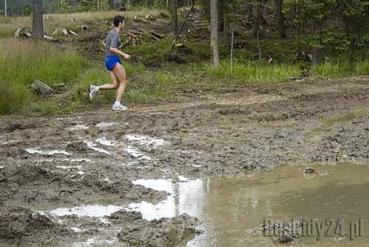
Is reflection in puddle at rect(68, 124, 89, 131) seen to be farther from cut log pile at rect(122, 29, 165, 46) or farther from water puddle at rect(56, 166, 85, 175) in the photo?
cut log pile at rect(122, 29, 165, 46)

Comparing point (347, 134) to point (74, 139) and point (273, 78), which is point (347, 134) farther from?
point (273, 78)

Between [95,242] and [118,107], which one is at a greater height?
[118,107]

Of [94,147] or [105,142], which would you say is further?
[105,142]

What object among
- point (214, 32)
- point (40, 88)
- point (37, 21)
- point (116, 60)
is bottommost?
point (40, 88)

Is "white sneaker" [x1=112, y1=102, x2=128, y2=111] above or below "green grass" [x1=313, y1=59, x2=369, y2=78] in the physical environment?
below

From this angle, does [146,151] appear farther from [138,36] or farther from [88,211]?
[138,36]

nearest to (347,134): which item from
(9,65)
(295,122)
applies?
(295,122)

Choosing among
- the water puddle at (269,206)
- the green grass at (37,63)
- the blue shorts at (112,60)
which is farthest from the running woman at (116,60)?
the water puddle at (269,206)

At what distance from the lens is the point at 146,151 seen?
26.3 feet

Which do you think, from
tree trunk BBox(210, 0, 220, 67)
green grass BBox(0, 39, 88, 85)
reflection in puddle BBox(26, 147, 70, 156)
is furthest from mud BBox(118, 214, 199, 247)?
→ tree trunk BBox(210, 0, 220, 67)

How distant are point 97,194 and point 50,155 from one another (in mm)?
1697

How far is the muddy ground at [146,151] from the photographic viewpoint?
5324 mm

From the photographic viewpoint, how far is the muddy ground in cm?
Result: 532

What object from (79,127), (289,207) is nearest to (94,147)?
(79,127)
